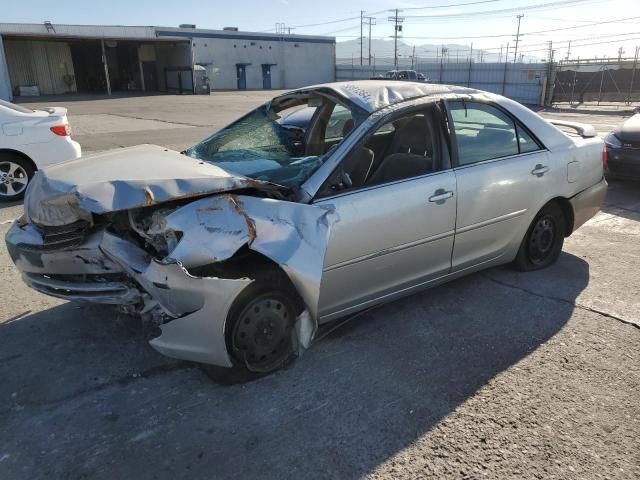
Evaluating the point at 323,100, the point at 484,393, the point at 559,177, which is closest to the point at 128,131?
the point at 323,100

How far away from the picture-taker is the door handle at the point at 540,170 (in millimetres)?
4029

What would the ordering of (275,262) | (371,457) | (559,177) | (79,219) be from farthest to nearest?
1. (559,177)
2. (79,219)
3. (275,262)
4. (371,457)

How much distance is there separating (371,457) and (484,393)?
83 centimetres

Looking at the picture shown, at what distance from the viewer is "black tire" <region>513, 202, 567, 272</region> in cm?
430

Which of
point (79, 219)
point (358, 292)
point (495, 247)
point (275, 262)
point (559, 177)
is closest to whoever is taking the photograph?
point (275, 262)

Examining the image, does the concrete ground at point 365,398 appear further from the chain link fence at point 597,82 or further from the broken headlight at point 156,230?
the chain link fence at point 597,82

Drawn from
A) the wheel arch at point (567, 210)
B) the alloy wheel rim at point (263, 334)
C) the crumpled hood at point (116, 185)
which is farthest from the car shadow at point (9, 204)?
the wheel arch at point (567, 210)

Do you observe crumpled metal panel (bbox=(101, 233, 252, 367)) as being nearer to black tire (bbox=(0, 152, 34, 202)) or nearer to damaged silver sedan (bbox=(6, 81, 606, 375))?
damaged silver sedan (bbox=(6, 81, 606, 375))

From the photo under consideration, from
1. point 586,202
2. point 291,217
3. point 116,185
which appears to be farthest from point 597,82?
point 116,185

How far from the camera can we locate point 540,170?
13.4 ft

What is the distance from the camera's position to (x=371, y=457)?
241 cm

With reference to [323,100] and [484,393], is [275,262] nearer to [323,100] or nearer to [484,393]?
[484,393]

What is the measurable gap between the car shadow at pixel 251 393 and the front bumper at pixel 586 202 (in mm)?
1017

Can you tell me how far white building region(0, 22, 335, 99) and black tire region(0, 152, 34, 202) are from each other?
91.5ft
